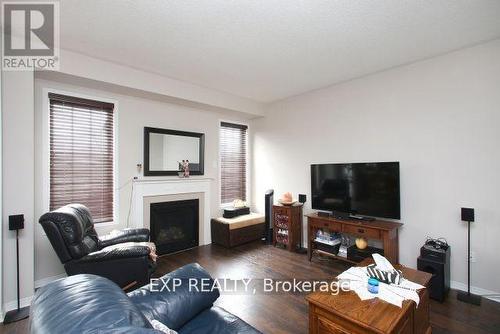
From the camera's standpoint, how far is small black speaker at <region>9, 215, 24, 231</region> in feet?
7.50

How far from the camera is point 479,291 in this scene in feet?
8.41

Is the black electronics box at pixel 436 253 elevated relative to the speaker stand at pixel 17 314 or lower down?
elevated

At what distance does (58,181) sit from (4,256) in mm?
922

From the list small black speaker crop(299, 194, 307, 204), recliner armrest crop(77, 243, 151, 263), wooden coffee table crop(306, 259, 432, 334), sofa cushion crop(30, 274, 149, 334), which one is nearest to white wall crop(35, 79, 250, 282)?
recliner armrest crop(77, 243, 151, 263)

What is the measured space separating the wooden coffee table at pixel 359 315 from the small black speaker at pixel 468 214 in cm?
120

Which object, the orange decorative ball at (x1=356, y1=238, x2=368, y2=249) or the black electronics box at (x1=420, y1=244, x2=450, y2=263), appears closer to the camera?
the black electronics box at (x1=420, y1=244, x2=450, y2=263)

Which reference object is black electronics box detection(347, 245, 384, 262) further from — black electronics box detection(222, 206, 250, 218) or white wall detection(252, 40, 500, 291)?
black electronics box detection(222, 206, 250, 218)

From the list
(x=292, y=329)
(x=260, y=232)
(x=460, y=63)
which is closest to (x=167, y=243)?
(x=260, y=232)

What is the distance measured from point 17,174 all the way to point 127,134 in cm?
132

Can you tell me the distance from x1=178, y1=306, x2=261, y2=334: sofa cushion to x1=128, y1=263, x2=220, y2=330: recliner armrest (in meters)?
0.04

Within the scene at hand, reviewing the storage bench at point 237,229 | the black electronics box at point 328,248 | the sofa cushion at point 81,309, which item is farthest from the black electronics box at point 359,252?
the sofa cushion at point 81,309

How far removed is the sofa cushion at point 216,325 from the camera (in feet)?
4.55

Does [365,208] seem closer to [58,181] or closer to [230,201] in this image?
[230,201]

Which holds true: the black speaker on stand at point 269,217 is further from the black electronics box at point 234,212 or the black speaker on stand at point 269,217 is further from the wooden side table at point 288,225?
the black electronics box at point 234,212
